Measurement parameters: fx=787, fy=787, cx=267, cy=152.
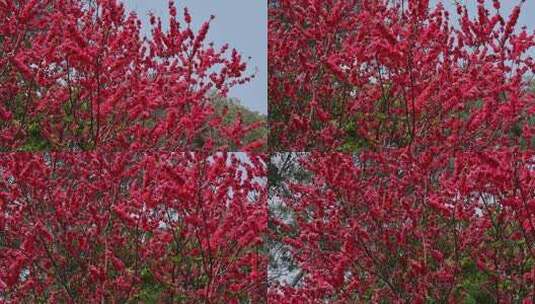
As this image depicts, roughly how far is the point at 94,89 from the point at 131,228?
0.55 meters

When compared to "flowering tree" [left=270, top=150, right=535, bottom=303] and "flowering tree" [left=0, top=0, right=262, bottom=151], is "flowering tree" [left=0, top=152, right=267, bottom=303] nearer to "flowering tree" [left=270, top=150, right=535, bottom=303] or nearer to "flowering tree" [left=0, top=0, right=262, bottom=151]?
"flowering tree" [left=0, top=0, right=262, bottom=151]

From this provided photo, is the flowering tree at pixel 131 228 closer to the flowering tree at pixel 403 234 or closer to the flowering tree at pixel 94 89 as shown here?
the flowering tree at pixel 94 89

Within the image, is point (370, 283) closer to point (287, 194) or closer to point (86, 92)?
point (287, 194)

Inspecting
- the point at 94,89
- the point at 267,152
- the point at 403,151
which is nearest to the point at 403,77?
the point at 403,151

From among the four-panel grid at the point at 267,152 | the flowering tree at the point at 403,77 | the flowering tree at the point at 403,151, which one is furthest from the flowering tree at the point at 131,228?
the flowering tree at the point at 403,77

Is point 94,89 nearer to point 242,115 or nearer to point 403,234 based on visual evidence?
point 242,115

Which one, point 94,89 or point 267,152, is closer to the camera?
point 94,89

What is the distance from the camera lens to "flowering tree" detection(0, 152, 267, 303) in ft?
9.65

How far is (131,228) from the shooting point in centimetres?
302

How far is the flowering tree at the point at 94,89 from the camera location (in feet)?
9.48

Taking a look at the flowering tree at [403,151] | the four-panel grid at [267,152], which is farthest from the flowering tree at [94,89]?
the flowering tree at [403,151]

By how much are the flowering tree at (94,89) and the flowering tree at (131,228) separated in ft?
0.25

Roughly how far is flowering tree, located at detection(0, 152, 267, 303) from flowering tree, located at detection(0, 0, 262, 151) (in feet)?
0.25

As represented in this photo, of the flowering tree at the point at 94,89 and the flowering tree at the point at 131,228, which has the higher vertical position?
the flowering tree at the point at 94,89
